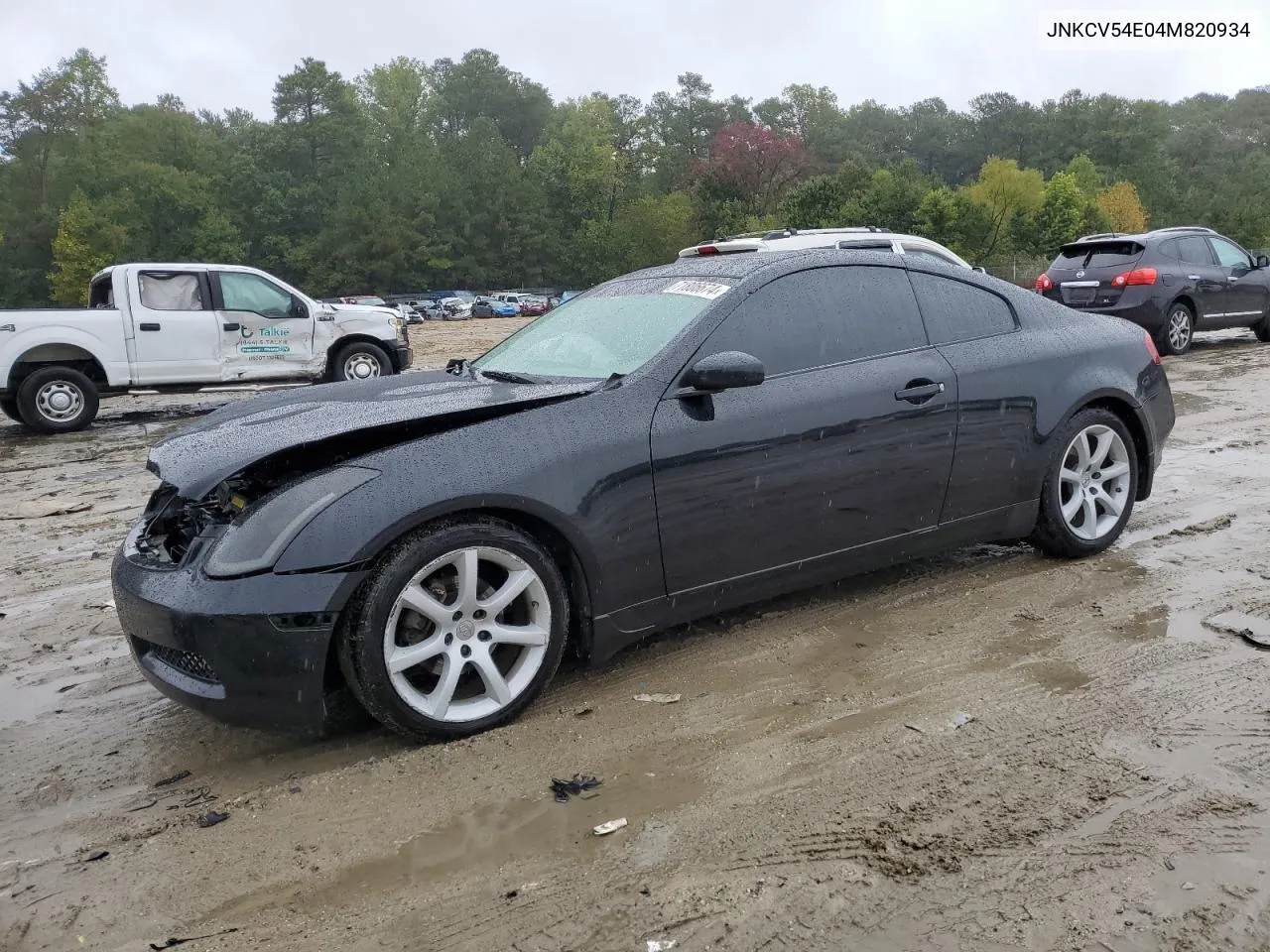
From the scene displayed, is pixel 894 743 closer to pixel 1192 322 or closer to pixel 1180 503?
pixel 1180 503

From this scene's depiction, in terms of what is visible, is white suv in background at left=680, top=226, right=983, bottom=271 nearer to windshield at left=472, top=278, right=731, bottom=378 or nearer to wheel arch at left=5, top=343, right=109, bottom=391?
windshield at left=472, top=278, right=731, bottom=378

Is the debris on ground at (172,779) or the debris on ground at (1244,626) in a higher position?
the debris on ground at (172,779)

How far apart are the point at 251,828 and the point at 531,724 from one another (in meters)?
0.91

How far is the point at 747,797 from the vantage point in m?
2.93

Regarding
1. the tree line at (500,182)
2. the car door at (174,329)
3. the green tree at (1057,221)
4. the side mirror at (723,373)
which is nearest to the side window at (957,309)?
the side mirror at (723,373)

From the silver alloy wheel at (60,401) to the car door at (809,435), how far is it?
9446 millimetres

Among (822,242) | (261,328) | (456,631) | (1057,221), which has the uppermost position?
(1057,221)

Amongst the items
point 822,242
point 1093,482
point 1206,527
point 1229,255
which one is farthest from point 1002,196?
point 1093,482

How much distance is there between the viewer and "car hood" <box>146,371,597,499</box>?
10.9ft

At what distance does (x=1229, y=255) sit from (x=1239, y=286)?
45 centimetres

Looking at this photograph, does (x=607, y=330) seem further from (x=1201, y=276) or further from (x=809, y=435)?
(x=1201, y=276)

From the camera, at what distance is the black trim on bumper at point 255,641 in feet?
9.99

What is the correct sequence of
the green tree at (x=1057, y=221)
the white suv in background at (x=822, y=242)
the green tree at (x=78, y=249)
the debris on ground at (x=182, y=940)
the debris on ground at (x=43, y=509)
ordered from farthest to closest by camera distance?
the green tree at (x=78, y=249), the green tree at (x=1057, y=221), the white suv in background at (x=822, y=242), the debris on ground at (x=43, y=509), the debris on ground at (x=182, y=940)

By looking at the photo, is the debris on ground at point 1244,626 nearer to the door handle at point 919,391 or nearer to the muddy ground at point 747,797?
the muddy ground at point 747,797
